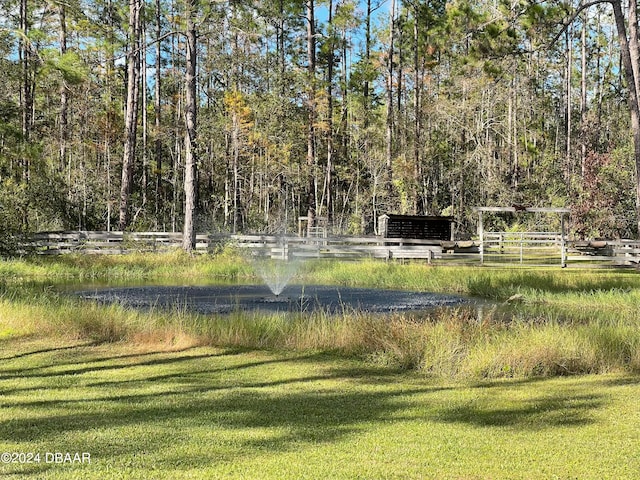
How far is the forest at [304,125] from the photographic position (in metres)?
24.2

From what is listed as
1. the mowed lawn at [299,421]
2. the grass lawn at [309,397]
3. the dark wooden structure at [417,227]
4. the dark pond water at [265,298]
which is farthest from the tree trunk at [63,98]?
the mowed lawn at [299,421]

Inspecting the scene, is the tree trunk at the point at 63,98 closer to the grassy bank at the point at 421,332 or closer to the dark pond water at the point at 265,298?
the dark pond water at the point at 265,298

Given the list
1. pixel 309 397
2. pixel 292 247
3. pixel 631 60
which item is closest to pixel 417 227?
pixel 292 247

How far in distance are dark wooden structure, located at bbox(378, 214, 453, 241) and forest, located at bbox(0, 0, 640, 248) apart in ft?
14.2

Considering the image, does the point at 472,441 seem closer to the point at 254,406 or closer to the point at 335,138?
the point at 254,406

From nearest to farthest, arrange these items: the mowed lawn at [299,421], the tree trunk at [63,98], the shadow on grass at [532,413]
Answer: the mowed lawn at [299,421]
the shadow on grass at [532,413]
the tree trunk at [63,98]

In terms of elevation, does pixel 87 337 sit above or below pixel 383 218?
below

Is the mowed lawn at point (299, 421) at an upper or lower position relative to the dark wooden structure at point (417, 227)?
lower

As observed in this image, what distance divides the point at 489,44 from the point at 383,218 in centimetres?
1766

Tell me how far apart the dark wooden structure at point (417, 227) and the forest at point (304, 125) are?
4.34 m

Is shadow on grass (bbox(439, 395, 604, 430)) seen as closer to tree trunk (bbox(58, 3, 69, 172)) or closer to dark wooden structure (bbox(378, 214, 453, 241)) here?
tree trunk (bbox(58, 3, 69, 172))

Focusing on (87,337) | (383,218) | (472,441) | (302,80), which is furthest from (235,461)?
(302,80)

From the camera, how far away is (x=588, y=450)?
465cm

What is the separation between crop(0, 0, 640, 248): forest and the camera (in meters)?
24.2
